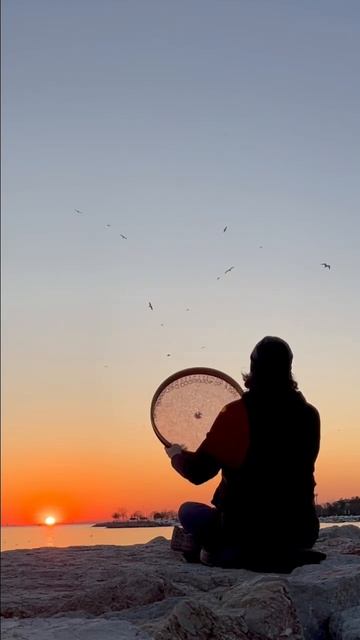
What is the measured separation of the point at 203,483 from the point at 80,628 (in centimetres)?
190

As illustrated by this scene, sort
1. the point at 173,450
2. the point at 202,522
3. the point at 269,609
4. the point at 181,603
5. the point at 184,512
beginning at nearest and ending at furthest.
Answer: the point at 181,603, the point at 269,609, the point at 173,450, the point at 202,522, the point at 184,512

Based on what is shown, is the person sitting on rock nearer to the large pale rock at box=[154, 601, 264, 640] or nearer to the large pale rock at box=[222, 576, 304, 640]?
the large pale rock at box=[222, 576, 304, 640]

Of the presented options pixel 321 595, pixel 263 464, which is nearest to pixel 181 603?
pixel 321 595

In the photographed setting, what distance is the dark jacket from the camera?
21.8 ft

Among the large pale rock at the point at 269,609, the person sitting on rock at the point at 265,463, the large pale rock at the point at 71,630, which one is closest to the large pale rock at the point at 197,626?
the large pale rock at the point at 269,609

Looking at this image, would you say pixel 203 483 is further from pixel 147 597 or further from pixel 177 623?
pixel 177 623

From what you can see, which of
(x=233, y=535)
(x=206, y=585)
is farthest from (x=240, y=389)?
(x=206, y=585)

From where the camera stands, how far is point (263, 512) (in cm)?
668

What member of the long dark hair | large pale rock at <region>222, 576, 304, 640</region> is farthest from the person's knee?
large pale rock at <region>222, 576, 304, 640</region>

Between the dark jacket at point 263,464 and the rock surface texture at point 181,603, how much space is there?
38 cm

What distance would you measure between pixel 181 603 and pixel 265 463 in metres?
2.32

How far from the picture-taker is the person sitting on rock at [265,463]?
6613mm

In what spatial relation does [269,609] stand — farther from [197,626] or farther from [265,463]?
[265,463]

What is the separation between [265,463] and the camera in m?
6.69
